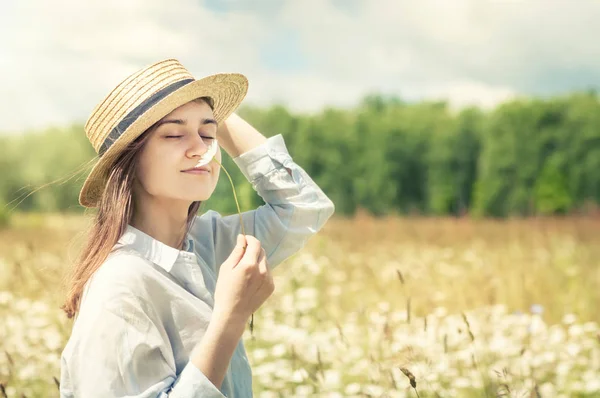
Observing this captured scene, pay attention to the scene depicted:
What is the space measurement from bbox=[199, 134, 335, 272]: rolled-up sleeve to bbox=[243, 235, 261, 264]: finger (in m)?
0.51

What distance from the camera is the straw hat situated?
71.2 inches

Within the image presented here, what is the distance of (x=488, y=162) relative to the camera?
776 inches

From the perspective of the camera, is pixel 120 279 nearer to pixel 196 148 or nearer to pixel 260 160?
pixel 196 148

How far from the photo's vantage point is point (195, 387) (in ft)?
5.14

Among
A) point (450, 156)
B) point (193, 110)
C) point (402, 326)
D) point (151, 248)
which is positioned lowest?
point (450, 156)

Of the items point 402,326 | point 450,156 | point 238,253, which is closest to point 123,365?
point 238,253

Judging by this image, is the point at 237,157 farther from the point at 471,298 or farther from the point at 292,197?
the point at 471,298

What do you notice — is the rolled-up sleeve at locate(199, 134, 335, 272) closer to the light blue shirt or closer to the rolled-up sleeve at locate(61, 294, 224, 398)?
the light blue shirt

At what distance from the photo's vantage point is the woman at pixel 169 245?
1.58m

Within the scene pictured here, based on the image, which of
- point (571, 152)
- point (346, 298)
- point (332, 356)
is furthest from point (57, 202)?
point (332, 356)

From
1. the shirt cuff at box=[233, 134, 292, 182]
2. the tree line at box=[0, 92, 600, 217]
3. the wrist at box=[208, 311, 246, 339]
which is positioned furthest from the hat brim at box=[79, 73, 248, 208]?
the tree line at box=[0, 92, 600, 217]

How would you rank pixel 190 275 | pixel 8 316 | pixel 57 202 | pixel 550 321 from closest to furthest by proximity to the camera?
pixel 190 275
pixel 8 316
pixel 550 321
pixel 57 202

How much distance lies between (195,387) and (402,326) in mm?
2442

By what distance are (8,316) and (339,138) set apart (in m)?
18.2
